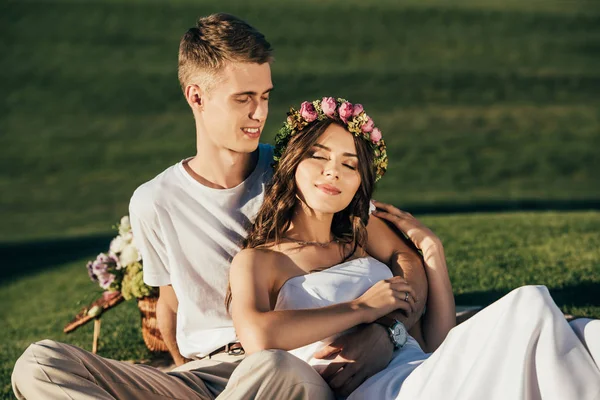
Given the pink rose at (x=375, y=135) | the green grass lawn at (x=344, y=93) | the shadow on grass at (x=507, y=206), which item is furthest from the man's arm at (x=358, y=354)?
the green grass lawn at (x=344, y=93)

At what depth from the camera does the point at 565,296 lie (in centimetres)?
577

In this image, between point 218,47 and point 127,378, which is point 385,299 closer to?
point 127,378

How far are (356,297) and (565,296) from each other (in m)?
2.44

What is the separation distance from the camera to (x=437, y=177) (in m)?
15.7

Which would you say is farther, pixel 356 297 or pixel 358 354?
pixel 356 297

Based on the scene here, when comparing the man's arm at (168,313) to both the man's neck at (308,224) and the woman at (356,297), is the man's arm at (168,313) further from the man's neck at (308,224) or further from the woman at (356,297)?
the man's neck at (308,224)

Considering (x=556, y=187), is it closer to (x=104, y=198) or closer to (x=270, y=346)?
(x=104, y=198)

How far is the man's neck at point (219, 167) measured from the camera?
4.15 meters

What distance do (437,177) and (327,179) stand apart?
473 inches

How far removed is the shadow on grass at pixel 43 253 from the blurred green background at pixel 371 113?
4 cm

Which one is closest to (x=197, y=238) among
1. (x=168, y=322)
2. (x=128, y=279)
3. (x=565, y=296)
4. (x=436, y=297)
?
(x=168, y=322)

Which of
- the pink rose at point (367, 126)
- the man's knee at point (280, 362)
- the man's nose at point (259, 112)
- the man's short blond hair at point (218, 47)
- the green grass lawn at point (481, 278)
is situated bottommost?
the green grass lawn at point (481, 278)

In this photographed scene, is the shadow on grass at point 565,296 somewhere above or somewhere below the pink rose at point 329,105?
below

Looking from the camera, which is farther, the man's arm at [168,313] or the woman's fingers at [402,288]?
the man's arm at [168,313]
